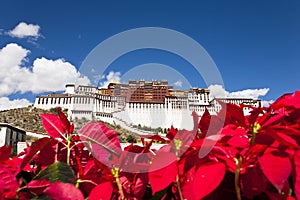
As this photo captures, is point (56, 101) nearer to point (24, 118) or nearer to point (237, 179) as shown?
point (24, 118)

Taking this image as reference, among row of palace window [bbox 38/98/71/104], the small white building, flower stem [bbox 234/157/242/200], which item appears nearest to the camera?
flower stem [bbox 234/157/242/200]

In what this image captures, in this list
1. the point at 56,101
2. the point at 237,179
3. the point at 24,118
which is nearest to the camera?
the point at 237,179

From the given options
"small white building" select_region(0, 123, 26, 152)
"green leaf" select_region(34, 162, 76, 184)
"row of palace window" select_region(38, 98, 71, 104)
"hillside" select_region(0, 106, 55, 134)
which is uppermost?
"row of palace window" select_region(38, 98, 71, 104)

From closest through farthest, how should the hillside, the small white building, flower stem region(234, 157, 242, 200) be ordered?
→ flower stem region(234, 157, 242, 200) → the small white building → the hillside

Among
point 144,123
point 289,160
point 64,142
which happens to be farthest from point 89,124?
point 144,123

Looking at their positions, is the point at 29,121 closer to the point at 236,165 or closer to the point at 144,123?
the point at 144,123

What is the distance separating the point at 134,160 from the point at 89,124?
0.09 meters

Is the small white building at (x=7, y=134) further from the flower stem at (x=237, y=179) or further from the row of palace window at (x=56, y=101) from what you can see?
the row of palace window at (x=56, y=101)

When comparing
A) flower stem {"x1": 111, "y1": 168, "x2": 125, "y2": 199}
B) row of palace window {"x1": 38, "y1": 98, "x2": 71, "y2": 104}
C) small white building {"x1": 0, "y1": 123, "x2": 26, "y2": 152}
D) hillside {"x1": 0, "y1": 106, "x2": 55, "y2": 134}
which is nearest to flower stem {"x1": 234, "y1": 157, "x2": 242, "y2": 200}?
flower stem {"x1": 111, "y1": 168, "x2": 125, "y2": 199}

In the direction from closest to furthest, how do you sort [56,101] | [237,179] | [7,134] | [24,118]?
[237,179], [7,134], [24,118], [56,101]

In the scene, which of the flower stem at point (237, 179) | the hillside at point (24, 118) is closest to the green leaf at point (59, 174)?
the flower stem at point (237, 179)

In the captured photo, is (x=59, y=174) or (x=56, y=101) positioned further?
(x=56, y=101)

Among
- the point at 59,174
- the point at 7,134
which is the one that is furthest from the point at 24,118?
the point at 59,174

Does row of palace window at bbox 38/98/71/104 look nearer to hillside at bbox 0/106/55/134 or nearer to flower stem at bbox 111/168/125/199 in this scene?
hillside at bbox 0/106/55/134
